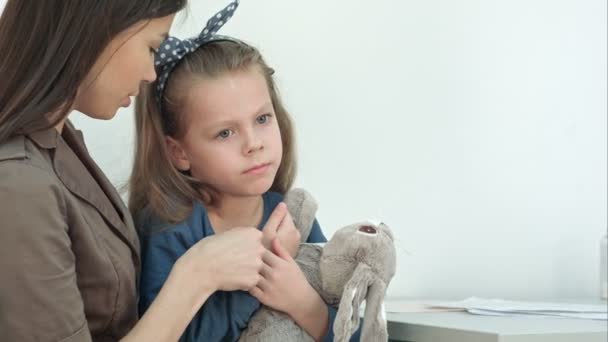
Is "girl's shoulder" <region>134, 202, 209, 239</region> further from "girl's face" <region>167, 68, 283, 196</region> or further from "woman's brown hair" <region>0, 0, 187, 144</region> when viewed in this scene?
"woman's brown hair" <region>0, 0, 187, 144</region>

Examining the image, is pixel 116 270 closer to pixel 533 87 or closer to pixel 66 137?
pixel 66 137

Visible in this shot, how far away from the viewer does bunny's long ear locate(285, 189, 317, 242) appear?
1.60 meters

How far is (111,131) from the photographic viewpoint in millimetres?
1737

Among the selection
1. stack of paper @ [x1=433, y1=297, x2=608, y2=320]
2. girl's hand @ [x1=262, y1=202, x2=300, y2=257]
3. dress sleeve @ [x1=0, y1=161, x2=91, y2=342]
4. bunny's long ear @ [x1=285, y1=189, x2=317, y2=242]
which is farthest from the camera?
stack of paper @ [x1=433, y1=297, x2=608, y2=320]

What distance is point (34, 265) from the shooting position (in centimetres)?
113

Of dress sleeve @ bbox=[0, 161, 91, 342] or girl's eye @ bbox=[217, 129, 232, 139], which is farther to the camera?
girl's eye @ bbox=[217, 129, 232, 139]

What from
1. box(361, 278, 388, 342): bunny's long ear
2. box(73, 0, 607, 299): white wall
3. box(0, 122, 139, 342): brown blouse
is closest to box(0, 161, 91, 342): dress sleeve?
box(0, 122, 139, 342): brown blouse

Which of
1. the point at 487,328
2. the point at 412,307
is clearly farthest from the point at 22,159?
the point at 412,307

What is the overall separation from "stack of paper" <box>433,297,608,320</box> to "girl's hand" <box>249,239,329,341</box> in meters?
0.41

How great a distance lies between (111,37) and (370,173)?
3.00 ft

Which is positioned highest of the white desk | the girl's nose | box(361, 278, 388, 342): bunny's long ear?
the girl's nose

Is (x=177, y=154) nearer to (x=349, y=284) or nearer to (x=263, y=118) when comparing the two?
(x=263, y=118)

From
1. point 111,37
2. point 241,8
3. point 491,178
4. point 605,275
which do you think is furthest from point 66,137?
point 605,275

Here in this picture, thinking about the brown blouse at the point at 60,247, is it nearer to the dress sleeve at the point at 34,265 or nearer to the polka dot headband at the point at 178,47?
the dress sleeve at the point at 34,265
